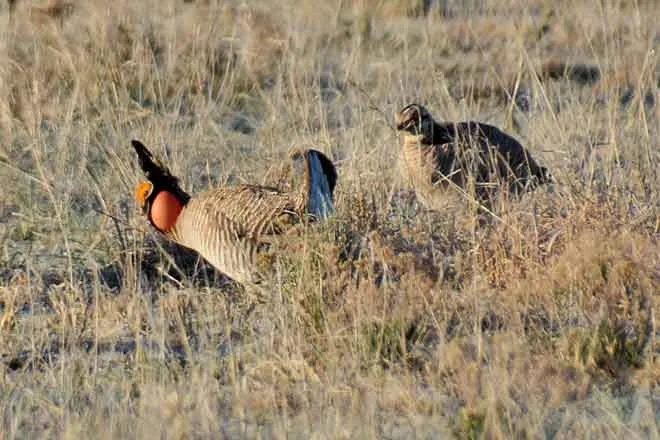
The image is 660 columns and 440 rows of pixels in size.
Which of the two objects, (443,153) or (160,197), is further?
(443,153)

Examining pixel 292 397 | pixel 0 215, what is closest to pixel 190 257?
pixel 0 215

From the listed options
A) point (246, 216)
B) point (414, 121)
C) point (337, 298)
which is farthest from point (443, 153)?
point (337, 298)

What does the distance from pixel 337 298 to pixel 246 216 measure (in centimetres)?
91

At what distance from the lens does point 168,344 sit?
4.33 meters

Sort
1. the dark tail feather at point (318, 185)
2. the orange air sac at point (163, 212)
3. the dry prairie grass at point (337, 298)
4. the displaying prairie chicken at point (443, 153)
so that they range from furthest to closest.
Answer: the displaying prairie chicken at point (443, 153)
the orange air sac at point (163, 212)
the dark tail feather at point (318, 185)
the dry prairie grass at point (337, 298)

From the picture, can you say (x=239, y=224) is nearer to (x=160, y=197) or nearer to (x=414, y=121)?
(x=160, y=197)

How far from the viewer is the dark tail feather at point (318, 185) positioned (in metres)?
5.06

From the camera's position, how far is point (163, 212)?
5602 mm

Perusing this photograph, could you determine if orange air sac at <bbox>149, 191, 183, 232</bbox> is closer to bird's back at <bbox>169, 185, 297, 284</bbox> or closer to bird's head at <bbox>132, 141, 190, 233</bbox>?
bird's head at <bbox>132, 141, 190, 233</bbox>

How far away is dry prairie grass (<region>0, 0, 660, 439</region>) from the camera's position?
3.65 meters

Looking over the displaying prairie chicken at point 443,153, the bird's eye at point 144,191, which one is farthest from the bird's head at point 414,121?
the bird's eye at point 144,191

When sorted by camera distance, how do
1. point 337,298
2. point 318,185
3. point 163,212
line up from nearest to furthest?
point 337,298 < point 318,185 < point 163,212

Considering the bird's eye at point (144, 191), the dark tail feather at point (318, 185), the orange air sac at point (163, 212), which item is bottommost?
the orange air sac at point (163, 212)

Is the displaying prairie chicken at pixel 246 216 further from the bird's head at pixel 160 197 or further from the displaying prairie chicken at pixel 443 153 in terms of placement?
the displaying prairie chicken at pixel 443 153
